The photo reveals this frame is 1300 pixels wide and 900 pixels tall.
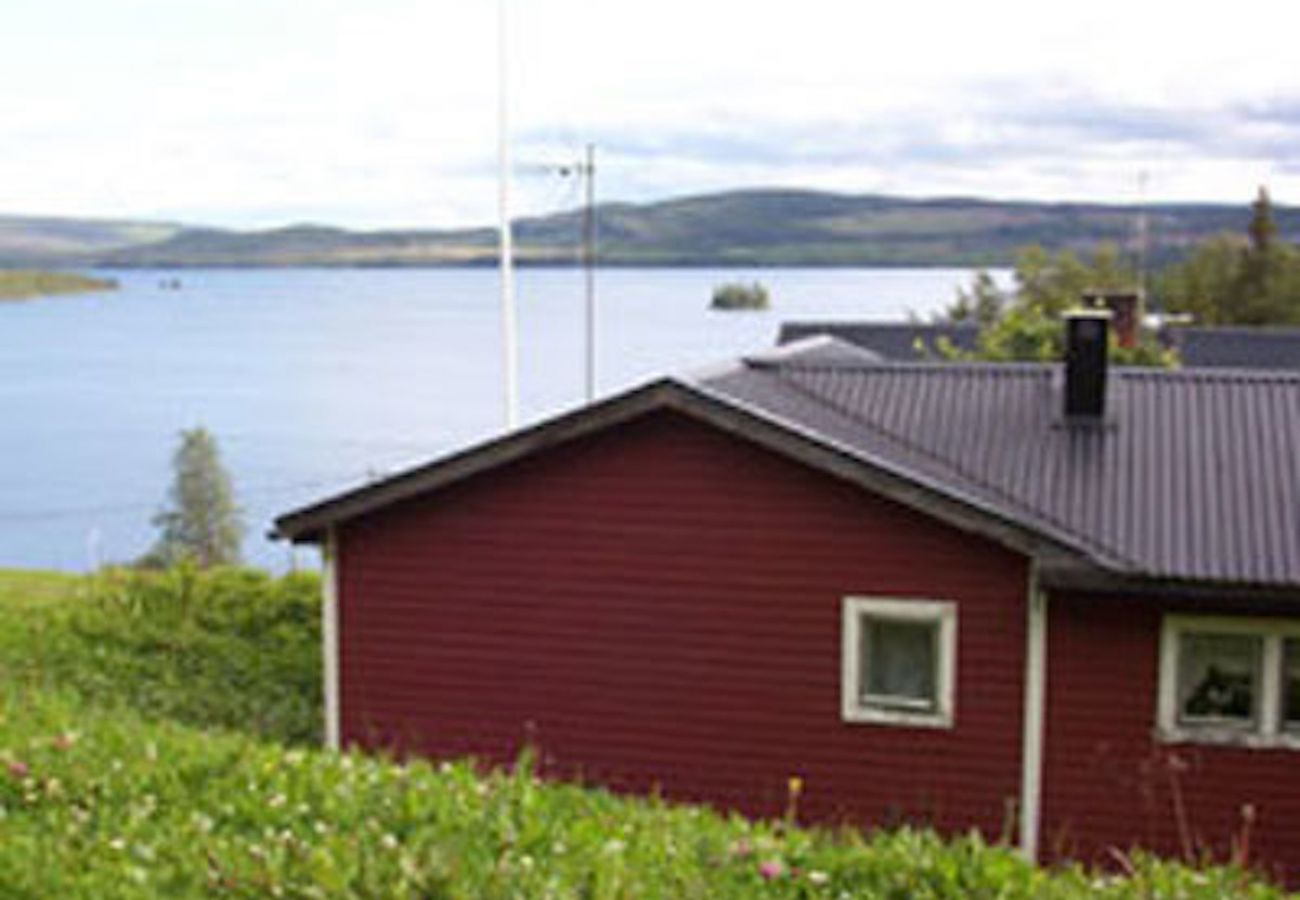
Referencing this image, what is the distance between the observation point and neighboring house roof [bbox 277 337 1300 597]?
11320 millimetres

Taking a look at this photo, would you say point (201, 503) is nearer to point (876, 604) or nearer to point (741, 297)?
point (876, 604)

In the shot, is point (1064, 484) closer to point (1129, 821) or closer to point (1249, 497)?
point (1249, 497)

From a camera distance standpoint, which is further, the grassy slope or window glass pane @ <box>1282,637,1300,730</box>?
window glass pane @ <box>1282,637,1300,730</box>

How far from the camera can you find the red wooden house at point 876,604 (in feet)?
37.4

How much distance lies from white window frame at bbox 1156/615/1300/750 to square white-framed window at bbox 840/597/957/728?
1.49m

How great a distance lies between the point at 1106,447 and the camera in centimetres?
1277

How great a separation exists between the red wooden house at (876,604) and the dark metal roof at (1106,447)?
3 centimetres

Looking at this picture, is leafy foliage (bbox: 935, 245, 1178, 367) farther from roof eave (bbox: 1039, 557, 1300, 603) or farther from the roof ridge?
roof eave (bbox: 1039, 557, 1300, 603)

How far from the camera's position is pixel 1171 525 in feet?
38.1

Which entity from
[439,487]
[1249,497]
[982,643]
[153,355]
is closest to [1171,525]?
[1249,497]

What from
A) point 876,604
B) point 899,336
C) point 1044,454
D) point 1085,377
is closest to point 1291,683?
point 1044,454

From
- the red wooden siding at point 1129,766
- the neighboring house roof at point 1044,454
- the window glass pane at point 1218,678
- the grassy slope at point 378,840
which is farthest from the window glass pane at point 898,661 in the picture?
the grassy slope at point 378,840

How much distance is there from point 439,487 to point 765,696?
3092 millimetres

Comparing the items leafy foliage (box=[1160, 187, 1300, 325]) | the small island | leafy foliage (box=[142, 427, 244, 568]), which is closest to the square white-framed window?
leafy foliage (box=[1160, 187, 1300, 325])
